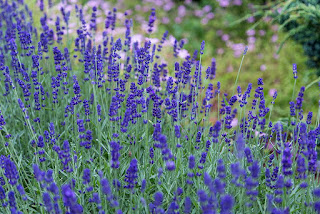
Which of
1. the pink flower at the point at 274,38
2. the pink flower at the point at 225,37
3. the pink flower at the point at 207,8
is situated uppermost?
the pink flower at the point at 207,8

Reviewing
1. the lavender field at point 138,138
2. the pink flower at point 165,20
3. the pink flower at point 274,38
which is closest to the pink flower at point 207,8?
the pink flower at point 165,20

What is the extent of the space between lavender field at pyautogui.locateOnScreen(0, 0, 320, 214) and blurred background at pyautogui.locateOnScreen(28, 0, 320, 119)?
0.55 ft

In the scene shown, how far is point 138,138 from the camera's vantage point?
3.23 metres

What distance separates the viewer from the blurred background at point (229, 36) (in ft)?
20.3

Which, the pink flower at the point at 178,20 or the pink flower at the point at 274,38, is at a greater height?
the pink flower at the point at 178,20

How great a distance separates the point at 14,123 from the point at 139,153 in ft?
4.08

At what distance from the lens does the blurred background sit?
20.3ft

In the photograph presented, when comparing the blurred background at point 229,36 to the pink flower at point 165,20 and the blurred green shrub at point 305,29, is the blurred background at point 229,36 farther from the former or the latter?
the blurred green shrub at point 305,29

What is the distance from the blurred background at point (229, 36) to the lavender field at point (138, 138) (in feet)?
0.55

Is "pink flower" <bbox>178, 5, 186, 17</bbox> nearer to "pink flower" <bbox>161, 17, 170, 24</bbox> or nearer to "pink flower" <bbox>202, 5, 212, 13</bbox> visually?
"pink flower" <bbox>161, 17, 170, 24</bbox>

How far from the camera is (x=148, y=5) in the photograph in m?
9.09

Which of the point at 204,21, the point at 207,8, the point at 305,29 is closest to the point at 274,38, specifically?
the point at 204,21

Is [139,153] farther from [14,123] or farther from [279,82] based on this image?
[279,82]

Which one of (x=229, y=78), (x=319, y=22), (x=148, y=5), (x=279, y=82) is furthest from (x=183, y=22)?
(x=319, y=22)
